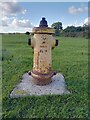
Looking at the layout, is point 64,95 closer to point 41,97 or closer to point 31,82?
point 41,97

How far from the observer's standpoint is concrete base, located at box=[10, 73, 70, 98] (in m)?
3.86

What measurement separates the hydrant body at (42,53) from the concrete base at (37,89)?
0.47ft

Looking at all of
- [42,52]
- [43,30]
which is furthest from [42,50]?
[43,30]

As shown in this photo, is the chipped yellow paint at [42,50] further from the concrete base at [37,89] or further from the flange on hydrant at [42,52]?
the concrete base at [37,89]

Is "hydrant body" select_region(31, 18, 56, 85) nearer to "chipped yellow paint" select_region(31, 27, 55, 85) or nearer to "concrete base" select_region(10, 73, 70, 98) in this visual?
"chipped yellow paint" select_region(31, 27, 55, 85)

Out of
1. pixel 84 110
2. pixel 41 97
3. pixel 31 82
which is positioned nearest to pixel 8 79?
pixel 31 82

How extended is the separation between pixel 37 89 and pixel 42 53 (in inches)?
25.5

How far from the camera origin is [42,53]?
4.15 meters

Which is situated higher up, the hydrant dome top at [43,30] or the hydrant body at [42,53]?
the hydrant dome top at [43,30]

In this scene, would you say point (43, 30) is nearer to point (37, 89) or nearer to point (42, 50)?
point (42, 50)

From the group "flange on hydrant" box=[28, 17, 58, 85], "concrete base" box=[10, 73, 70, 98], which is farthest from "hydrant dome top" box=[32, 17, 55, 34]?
"concrete base" box=[10, 73, 70, 98]

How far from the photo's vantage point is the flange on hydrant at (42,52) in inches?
163

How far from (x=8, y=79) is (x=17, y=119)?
5.50 ft

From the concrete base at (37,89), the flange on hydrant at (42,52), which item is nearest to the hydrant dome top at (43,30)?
the flange on hydrant at (42,52)
